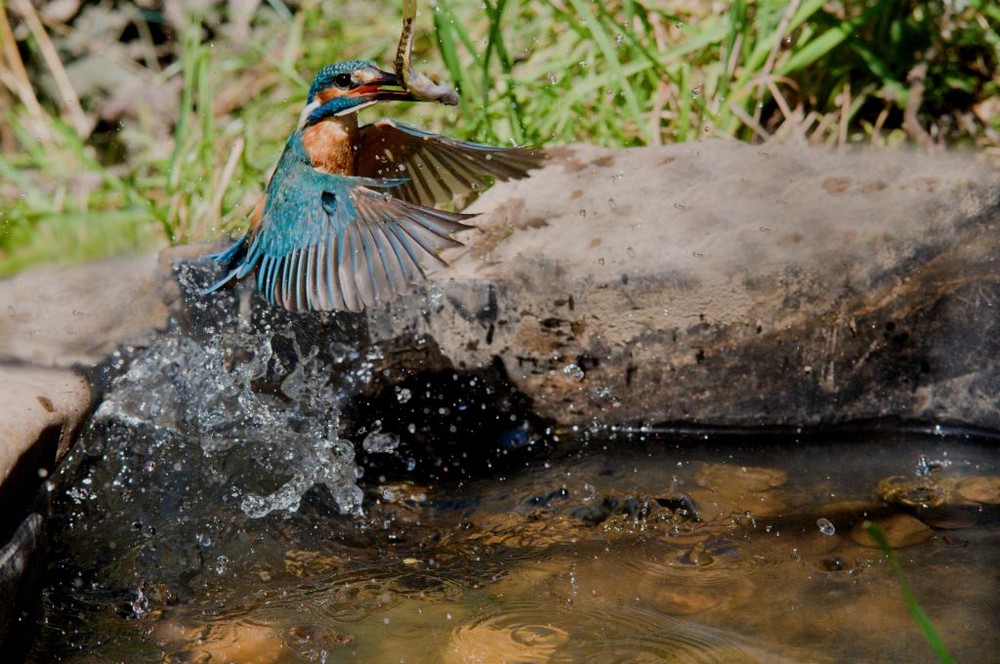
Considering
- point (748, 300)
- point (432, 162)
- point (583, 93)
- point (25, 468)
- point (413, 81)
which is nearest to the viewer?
point (25, 468)

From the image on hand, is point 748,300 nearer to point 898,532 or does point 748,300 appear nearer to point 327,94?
point 898,532

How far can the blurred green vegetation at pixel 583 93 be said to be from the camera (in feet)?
13.4

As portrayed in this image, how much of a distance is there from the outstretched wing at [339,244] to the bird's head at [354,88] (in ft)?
0.60

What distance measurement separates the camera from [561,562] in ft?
8.66

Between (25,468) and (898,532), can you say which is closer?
(25,468)

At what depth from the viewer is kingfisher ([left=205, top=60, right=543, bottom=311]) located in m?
2.63

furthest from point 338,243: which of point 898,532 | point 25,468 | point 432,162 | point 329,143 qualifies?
point 898,532

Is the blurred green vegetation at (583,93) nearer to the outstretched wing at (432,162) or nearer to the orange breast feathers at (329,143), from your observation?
the outstretched wing at (432,162)

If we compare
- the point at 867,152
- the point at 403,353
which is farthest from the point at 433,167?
the point at 867,152

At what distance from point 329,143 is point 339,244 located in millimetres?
347

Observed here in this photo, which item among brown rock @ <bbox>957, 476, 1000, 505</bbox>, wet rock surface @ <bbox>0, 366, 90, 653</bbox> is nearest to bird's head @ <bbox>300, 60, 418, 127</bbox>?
wet rock surface @ <bbox>0, 366, 90, 653</bbox>

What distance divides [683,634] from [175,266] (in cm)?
158

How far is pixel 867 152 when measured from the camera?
312cm

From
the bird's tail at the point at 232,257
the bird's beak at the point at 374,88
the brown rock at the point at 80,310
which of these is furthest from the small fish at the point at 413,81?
the brown rock at the point at 80,310
